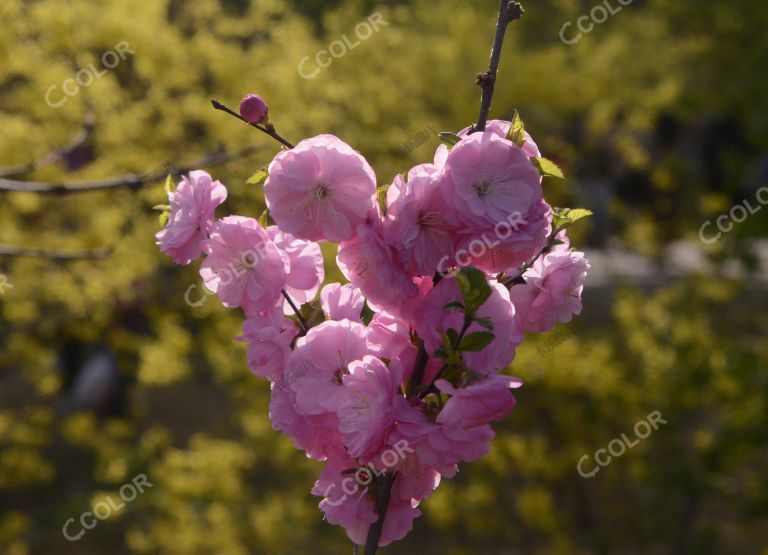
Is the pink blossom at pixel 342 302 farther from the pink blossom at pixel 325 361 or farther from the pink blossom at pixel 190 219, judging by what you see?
the pink blossom at pixel 190 219

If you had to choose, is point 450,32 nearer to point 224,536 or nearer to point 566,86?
point 566,86

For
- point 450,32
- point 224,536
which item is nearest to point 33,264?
point 224,536

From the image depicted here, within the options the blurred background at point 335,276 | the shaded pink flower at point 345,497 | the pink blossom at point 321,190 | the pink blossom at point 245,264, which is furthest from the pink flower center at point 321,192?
the blurred background at point 335,276

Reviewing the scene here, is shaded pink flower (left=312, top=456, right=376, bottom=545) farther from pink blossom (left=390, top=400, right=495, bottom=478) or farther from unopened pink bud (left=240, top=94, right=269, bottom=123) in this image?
unopened pink bud (left=240, top=94, right=269, bottom=123)

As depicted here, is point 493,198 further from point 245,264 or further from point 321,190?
point 245,264

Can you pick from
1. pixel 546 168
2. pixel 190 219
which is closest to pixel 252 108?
pixel 190 219
